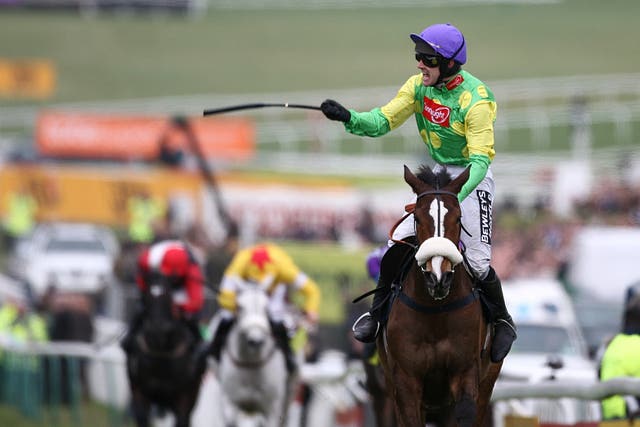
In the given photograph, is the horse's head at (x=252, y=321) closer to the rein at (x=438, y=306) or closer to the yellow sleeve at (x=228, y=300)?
the yellow sleeve at (x=228, y=300)

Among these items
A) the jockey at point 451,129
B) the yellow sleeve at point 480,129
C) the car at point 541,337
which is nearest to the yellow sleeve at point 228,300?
the car at point 541,337

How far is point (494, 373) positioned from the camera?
26.6ft

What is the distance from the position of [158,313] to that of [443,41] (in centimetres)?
504

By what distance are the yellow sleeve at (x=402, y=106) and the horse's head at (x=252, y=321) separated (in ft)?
14.6

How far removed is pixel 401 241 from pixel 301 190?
20.0 metres

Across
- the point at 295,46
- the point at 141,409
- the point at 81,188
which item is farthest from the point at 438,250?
the point at 295,46

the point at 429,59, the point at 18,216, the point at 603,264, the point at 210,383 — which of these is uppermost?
the point at 429,59

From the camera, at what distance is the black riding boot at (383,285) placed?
779 centimetres

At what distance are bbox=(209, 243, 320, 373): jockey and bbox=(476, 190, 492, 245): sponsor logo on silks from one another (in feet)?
15.8

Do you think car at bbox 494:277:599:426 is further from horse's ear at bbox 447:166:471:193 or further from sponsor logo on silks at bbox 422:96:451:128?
horse's ear at bbox 447:166:471:193

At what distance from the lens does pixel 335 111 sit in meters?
7.64

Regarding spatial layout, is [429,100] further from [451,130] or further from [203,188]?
[203,188]

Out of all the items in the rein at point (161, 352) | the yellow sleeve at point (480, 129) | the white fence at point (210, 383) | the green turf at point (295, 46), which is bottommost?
the white fence at point (210, 383)

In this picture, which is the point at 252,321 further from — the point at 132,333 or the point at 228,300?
the point at 132,333
